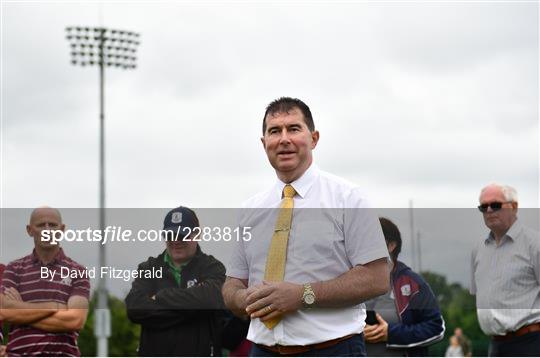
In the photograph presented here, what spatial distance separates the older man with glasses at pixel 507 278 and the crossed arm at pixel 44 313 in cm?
246

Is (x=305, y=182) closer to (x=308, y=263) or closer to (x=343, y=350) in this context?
(x=308, y=263)

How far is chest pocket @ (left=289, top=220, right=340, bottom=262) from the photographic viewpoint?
13.6ft

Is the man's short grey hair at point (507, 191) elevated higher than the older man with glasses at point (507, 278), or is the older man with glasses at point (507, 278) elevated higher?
the man's short grey hair at point (507, 191)

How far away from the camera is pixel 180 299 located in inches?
219

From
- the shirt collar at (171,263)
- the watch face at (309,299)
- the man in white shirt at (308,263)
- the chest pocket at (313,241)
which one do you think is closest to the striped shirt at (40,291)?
the shirt collar at (171,263)

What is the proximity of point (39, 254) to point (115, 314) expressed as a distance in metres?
28.0

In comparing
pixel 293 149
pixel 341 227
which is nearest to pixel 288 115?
pixel 293 149

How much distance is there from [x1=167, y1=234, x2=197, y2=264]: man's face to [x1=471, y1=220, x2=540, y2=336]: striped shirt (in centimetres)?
184

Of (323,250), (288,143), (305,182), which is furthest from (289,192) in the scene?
(323,250)

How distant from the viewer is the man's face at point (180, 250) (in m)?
5.71

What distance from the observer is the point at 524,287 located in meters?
5.79

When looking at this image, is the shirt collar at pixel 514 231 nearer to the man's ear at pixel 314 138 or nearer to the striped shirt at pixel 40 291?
the man's ear at pixel 314 138

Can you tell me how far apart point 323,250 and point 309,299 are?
8.9 inches

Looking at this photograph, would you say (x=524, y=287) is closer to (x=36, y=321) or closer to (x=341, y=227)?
(x=341, y=227)
